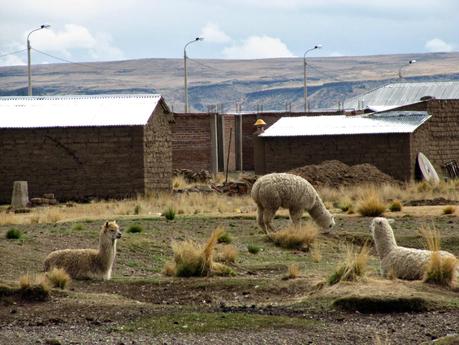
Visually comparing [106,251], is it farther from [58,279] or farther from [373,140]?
[373,140]

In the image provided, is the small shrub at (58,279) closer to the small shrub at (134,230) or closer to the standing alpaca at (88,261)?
the standing alpaca at (88,261)

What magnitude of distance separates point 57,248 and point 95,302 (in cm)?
718

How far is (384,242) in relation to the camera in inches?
806

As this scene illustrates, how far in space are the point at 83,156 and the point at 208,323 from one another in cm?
2792

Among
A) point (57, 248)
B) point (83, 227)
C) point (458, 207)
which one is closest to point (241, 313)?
point (57, 248)

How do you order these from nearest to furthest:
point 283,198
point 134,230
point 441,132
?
point 134,230
point 283,198
point 441,132

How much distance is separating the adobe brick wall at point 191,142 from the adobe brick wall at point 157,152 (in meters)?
14.9

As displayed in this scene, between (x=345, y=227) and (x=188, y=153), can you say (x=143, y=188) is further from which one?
(x=188, y=153)

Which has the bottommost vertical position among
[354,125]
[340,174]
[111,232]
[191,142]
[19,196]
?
[111,232]

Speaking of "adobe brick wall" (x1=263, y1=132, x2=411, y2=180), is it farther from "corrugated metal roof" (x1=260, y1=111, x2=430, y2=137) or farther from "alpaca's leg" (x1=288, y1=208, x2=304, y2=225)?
"alpaca's leg" (x1=288, y1=208, x2=304, y2=225)

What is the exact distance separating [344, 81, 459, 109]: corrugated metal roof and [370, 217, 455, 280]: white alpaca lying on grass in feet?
168

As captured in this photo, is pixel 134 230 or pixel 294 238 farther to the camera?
pixel 134 230

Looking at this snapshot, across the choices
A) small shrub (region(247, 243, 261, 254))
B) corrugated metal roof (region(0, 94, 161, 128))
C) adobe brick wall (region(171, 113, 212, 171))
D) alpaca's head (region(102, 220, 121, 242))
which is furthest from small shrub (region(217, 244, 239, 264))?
adobe brick wall (region(171, 113, 212, 171))

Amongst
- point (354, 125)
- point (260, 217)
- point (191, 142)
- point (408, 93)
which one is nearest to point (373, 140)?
point (354, 125)
